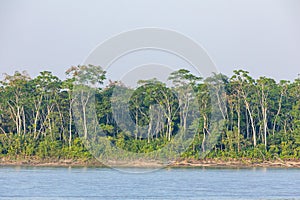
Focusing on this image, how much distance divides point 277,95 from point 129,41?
14.3m

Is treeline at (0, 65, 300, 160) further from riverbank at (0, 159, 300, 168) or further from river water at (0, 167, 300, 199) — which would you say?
river water at (0, 167, 300, 199)

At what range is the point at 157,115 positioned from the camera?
4056 centimetres

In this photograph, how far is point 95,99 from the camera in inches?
1610

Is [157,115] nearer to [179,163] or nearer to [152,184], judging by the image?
[179,163]

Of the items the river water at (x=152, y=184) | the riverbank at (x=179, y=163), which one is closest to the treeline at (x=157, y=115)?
the riverbank at (x=179, y=163)

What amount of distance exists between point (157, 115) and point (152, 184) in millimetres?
12247

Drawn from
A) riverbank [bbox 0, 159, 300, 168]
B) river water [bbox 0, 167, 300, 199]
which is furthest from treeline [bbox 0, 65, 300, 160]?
river water [bbox 0, 167, 300, 199]

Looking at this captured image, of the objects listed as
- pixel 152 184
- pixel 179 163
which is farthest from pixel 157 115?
pixel 152 184

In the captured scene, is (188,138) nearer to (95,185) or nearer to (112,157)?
(112,157)

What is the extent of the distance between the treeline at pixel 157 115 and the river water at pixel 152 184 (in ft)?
10.7

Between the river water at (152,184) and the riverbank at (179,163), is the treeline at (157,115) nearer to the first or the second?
the riverbank at (179,163)

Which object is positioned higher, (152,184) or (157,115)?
(157,115)

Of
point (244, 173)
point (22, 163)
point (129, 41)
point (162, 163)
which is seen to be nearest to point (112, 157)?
point (162, 163)

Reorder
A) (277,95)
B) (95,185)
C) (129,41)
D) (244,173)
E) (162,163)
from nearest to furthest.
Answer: (95,185)
(129,41)
(244,173)
(162,163)
(277,95)
